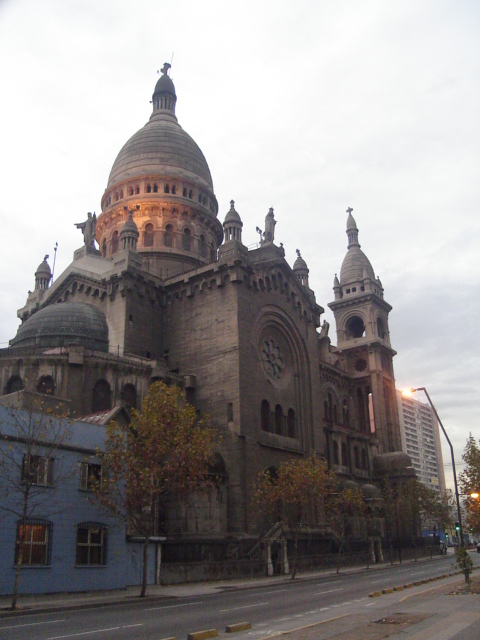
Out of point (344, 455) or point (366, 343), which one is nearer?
point (344, 455)

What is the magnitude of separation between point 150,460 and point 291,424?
2502 cm

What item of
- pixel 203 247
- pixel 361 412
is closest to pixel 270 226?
pixel 203 247

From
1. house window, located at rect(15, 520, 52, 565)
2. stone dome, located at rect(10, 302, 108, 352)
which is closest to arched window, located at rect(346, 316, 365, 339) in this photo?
stone dome, located at rect(10, 302, 108, 352)

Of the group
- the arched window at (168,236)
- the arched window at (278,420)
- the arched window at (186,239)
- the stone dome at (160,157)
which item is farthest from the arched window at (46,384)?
the stone dome at (160,157)

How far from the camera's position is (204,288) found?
159 feet

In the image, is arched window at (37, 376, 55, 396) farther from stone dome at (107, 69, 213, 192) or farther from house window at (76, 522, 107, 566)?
stone dome at (107, 69, 213, 192)

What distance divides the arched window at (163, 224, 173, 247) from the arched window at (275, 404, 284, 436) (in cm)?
2095

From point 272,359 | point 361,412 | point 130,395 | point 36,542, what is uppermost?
point 361,412

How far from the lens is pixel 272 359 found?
50.6 metres

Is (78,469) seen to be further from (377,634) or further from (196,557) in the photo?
(377,634)

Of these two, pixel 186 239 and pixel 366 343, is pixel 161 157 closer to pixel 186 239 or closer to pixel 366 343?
pixel 186 239

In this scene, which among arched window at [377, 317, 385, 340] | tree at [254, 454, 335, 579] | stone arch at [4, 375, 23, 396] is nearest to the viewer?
tree at [254, 454, 335, 579]

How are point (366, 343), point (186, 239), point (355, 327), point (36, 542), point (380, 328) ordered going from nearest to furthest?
point (36, 542), point (186, 239), point (366, 343), point (380, 328), point (355, 327)

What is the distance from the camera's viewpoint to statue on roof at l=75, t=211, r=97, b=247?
59119 mm
